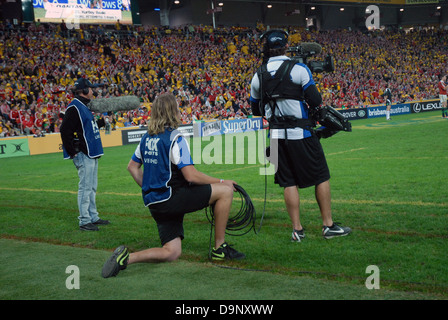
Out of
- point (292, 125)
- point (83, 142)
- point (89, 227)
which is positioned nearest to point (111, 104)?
point (83, 142)

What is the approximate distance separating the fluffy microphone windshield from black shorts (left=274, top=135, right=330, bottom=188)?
301cm

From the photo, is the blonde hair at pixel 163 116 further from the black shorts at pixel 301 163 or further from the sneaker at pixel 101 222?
the sneaker at pixel 101 222

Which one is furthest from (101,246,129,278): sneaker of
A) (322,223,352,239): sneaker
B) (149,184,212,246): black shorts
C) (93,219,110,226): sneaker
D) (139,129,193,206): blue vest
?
(93,219,110,226): sneaker

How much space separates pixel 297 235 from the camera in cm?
600

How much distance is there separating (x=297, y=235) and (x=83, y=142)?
357cm

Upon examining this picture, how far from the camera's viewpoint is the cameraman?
19.1 ft

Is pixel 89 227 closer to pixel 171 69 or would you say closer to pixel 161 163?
pixel 161 163

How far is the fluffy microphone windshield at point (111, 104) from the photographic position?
7.75 metres

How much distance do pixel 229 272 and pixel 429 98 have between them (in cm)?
4070

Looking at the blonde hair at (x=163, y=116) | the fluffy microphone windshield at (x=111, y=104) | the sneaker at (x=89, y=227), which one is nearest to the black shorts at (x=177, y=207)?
the blonde hair at (x=163, y=116)

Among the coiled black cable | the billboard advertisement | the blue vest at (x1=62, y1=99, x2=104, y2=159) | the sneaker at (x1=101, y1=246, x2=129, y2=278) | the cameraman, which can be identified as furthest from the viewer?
the billboard advertisement

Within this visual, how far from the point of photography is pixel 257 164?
14.7 meters

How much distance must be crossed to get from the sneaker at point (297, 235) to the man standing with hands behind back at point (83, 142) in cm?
303

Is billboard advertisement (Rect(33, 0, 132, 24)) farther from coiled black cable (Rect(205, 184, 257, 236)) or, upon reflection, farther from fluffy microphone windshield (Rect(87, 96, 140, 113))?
coiled black cable (Rect(205, 184, 257, 236))
